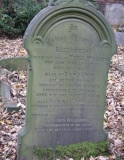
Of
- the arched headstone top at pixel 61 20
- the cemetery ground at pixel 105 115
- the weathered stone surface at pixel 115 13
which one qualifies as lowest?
the cemetery ground at pixel 105 115

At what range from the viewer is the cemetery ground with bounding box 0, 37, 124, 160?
4555 mm

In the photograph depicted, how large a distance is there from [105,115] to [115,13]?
10172 millimetres

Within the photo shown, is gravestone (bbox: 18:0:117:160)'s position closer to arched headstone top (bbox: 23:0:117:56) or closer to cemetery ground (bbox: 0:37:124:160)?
arched headstone top (bbox: 23:0:117:56)

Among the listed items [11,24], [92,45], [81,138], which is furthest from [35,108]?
[11,24]

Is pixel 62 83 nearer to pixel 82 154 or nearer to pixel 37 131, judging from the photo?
pixel 37 131

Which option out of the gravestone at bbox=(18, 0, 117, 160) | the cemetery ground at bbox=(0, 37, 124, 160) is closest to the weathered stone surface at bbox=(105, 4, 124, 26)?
the cemetery ground at bbox=(0, 37, 124, 160)

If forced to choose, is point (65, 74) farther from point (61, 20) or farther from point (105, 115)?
point (105, 115)

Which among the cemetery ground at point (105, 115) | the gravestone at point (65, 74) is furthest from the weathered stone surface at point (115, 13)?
the gravestone at point (65, 74)

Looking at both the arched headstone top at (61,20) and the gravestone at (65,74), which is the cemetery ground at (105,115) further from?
the arched headstone top at (61,20)

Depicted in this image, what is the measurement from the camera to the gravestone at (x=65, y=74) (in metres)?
4.01

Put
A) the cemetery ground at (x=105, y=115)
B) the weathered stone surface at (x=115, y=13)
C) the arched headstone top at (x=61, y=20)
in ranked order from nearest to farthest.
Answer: the arched headstone top at (x=61, y=20), the cemetery ground at (x=105, y=115), the weathered stone surface at (x=115, y=13)

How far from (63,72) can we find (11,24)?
8.52 metres

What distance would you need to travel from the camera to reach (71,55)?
417cm

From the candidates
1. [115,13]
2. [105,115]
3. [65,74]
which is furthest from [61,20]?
[115,13]
